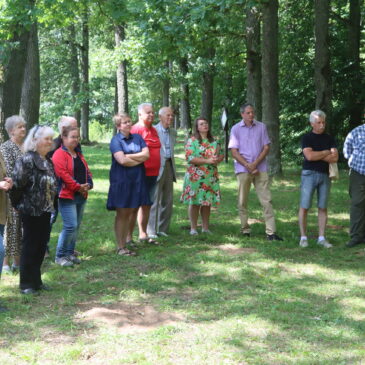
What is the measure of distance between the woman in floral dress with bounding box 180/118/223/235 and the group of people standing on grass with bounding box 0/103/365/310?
0.05ft

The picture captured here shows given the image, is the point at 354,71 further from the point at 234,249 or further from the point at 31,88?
the point at 234,249

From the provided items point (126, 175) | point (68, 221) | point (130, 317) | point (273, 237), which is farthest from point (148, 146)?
point (130, 317)

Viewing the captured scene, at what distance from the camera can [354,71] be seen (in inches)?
734

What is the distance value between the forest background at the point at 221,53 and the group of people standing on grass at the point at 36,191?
68.8 inches

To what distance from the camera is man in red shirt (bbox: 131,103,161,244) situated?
27.1 feet

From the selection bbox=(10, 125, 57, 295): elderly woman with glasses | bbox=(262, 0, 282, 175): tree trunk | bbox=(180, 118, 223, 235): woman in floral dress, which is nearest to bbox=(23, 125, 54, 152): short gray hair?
bbox=(10, 125, 57, 295): elderly woman with glasses

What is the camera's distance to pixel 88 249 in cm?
823

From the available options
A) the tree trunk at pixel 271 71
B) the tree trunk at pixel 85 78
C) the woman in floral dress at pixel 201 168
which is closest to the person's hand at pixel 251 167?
the woman in floral dress at pixel 201 168

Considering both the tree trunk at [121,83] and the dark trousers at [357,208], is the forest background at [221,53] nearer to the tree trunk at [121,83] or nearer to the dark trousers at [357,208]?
the tree trunk at [121,83]

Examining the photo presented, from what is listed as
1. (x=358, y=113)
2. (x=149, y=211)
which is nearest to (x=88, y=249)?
(x=149, y=211)

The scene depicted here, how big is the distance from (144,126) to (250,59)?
8480 mm

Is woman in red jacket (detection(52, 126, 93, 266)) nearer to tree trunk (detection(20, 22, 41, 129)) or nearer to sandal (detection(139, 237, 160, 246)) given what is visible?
sandal (detection(139, 237, 160, 246))

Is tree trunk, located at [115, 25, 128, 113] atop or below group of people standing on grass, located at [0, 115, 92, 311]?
atop

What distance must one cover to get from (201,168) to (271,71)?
6437mm
